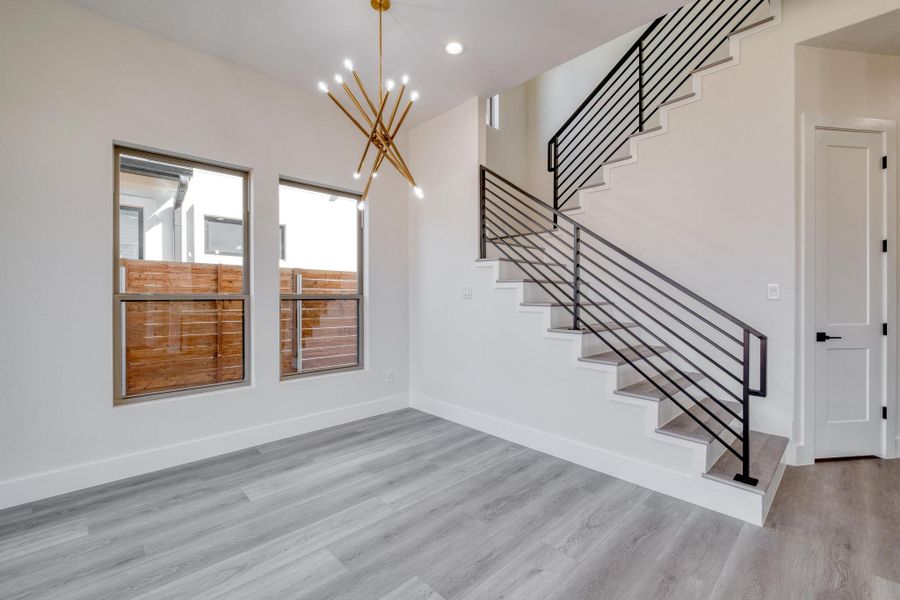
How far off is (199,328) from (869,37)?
5414 mm

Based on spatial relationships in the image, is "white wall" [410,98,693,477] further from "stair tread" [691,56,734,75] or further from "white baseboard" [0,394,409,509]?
"stair tread" [691,56,734,75]

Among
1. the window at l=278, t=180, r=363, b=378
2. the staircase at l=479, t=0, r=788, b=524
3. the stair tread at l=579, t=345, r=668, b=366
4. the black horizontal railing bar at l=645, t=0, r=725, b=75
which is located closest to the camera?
the staircase at l=479, t=0, r=788, b=524

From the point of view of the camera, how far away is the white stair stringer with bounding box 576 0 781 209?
2.99 m

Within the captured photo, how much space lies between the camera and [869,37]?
9.31ft

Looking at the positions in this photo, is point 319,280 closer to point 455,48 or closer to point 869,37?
point 455,48

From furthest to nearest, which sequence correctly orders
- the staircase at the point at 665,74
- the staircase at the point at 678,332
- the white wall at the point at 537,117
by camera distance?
the white wall at the point at 537,117
the staircase at the point at 665,74
the staircase at the point at 678,332

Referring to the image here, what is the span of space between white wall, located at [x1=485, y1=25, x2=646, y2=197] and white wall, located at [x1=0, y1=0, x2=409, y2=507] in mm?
3047

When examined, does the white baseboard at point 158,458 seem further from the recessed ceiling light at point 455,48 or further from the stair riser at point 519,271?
the recessed ceiling light at point 455,48

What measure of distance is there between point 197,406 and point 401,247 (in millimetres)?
2443

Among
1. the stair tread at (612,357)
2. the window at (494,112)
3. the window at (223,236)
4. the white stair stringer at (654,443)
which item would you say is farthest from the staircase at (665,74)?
the window at (223,236)

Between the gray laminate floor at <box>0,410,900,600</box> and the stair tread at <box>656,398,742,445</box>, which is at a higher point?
the stair tread at <box>656,398,742,445</box>

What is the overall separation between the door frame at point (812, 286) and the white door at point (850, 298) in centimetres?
5

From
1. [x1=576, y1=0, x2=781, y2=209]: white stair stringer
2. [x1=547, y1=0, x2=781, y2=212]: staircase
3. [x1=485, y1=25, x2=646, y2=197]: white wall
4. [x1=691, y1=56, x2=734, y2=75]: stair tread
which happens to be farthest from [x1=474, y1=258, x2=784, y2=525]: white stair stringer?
[x1=485, y1=25, x2=646, y2=197]: white wall

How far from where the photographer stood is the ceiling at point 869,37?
8.74ft
